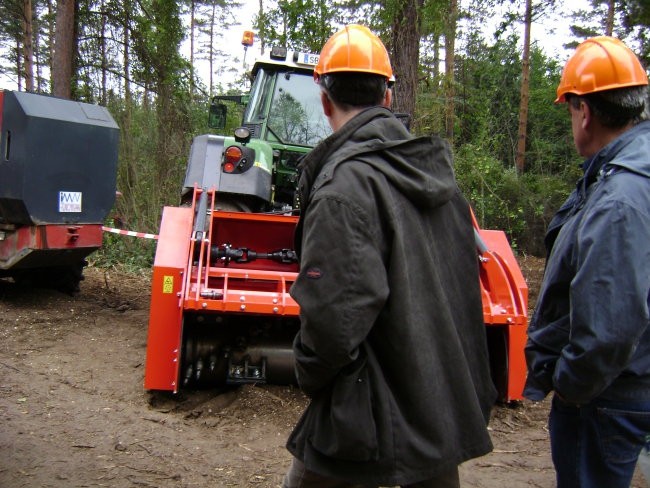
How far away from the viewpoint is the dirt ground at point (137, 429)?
3.26 metres

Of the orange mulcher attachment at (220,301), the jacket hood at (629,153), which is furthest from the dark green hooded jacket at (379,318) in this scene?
the orange mulcher attachment at (220,301)

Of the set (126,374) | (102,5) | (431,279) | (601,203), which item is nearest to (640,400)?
(601,203)

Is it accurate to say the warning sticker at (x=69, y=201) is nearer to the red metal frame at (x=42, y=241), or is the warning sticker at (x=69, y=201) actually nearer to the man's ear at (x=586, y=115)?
the red metal frame at (x=42, y=241)

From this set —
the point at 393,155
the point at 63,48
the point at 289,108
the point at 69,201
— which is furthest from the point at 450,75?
the point at 393,155

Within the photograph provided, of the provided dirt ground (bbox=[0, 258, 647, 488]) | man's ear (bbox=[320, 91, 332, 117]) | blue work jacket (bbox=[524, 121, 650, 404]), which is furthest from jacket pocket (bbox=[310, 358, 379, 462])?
dirt ground (bbox=[0, 258, 647, 488])

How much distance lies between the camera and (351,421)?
5.07 feet

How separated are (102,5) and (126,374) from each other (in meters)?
9.75

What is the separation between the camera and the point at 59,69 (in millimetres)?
10766

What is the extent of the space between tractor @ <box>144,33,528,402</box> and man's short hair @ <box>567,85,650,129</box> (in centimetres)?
216

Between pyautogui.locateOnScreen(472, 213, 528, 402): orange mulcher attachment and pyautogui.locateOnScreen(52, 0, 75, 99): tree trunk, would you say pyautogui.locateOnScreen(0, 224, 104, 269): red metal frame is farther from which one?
pyautogui.locateOnScreen(52, 0, 75, 99): tree trunk

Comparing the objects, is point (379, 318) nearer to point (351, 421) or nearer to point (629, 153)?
point (351, 421)

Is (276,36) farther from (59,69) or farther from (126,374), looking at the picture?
(126,374)

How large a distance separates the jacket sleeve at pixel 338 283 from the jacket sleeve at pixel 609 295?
0.55 metres

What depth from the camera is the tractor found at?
3.87 metres
